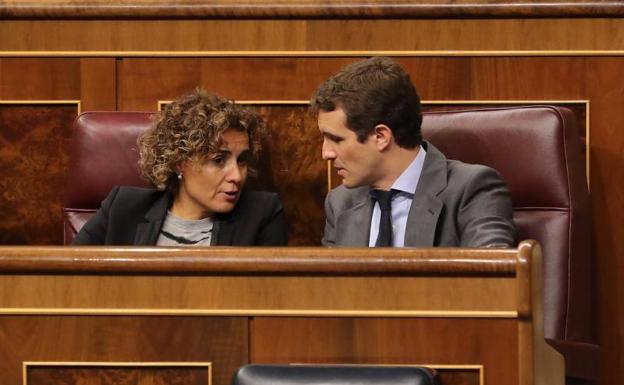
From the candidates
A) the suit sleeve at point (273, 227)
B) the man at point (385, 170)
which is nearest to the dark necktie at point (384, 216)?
the man at point (385, 170)

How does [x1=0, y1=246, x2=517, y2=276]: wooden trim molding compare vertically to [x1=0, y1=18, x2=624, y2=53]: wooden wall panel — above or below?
below

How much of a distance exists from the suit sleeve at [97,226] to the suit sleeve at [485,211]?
0.36 m

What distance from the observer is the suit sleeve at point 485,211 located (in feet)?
3.68

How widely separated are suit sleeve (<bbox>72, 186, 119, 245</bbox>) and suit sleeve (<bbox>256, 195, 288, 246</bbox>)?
157 millimetres

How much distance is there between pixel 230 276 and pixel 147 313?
0.21 ft

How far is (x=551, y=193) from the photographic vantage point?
3.82 ft

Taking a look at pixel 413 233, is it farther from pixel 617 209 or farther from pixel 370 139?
pixel 617 209

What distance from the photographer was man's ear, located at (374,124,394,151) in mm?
1236

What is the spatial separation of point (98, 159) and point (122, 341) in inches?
18.0

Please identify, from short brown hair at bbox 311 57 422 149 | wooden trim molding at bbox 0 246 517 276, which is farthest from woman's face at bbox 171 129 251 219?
wooden trim molding at bbox 0 246 517 276

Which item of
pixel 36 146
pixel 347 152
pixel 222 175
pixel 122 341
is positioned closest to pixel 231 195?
pixel 222 175

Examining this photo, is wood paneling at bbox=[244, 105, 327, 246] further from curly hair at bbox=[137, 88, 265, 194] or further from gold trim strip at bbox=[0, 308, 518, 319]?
gold trim strip at bbox=[0, 308, 518, 319]

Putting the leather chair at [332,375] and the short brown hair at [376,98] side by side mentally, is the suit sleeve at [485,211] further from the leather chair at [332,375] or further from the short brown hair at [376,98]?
the leather chair at [332,375]

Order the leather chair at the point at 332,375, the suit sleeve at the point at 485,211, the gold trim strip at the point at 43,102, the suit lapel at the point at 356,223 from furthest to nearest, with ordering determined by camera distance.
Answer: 1. the gold trim strip at the point at 43,102
2. the suit lapel at the point at 356,223
3. the suit sleeve at the point at 485,211
4. the leather chair at the point at 332,375
